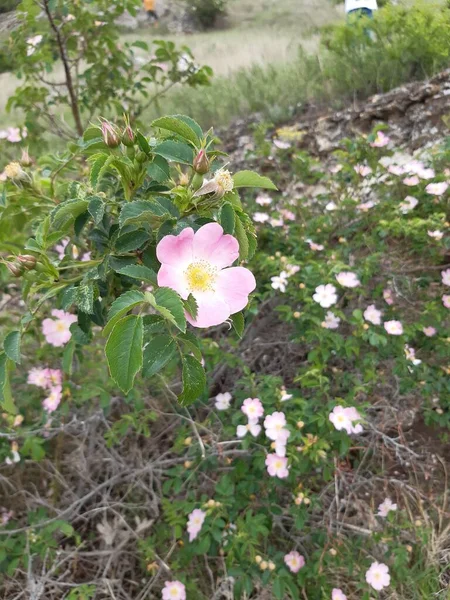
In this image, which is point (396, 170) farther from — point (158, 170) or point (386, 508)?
point (158, 170)

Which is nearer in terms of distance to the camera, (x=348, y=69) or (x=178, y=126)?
(x=178, y=126)

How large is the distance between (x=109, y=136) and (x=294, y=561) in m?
1.29

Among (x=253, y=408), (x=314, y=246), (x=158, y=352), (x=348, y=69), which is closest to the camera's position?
(x=158, y=352)

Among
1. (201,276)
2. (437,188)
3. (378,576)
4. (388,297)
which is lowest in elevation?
(378,576)

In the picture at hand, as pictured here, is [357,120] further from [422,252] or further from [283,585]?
[283,585]

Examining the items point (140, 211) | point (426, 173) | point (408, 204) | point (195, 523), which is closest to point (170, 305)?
point (140, 211)

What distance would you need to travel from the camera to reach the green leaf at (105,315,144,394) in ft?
2.02

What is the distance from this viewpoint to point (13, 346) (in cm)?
79

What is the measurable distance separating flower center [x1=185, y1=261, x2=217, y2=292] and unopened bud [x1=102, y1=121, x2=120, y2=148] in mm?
221

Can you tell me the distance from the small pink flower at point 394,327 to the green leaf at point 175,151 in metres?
1.14

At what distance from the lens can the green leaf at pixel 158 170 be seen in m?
0.75

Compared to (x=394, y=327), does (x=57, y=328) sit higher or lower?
higher

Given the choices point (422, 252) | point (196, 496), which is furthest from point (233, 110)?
point (196, 496)

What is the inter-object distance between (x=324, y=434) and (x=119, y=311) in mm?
1026
